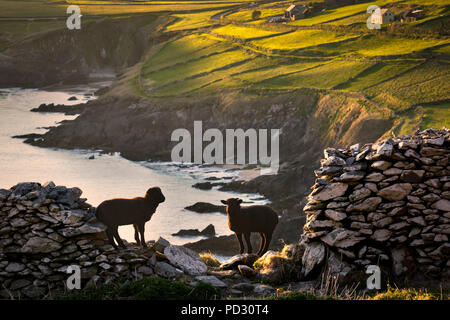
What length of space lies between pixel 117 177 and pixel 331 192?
43431mm

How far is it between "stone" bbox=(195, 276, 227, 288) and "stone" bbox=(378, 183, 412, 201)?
181 inches

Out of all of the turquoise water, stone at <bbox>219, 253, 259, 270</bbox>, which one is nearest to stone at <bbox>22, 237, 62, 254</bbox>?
stone at <bbox>219, 253, 259, 270</bbox>

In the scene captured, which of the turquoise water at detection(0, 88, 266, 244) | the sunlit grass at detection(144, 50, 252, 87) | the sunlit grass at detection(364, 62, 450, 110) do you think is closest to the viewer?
the turquoise water at detection(0, 88, 266, 244)

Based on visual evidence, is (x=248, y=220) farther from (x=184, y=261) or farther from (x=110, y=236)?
(x=110, y=236)

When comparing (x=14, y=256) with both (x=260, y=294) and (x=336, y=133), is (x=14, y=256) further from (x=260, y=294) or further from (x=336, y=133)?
(x=336, y=133)

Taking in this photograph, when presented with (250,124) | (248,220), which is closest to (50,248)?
(248,220)

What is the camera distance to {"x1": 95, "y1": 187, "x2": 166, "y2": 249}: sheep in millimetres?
15137

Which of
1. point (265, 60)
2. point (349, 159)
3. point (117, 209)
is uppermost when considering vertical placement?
point (265, 60)

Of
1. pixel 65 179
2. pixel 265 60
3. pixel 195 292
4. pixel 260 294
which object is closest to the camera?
pixel 195 292

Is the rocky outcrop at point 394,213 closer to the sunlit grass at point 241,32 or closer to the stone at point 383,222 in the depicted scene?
the stone at point 383,222

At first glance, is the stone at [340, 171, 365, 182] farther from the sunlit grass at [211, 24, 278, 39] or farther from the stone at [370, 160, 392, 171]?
the sunlit grass at [211, 24, 278, 39]

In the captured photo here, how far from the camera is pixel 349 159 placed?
15633 millimetres

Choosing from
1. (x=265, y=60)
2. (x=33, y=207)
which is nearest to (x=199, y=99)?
(x=265, y=60)
